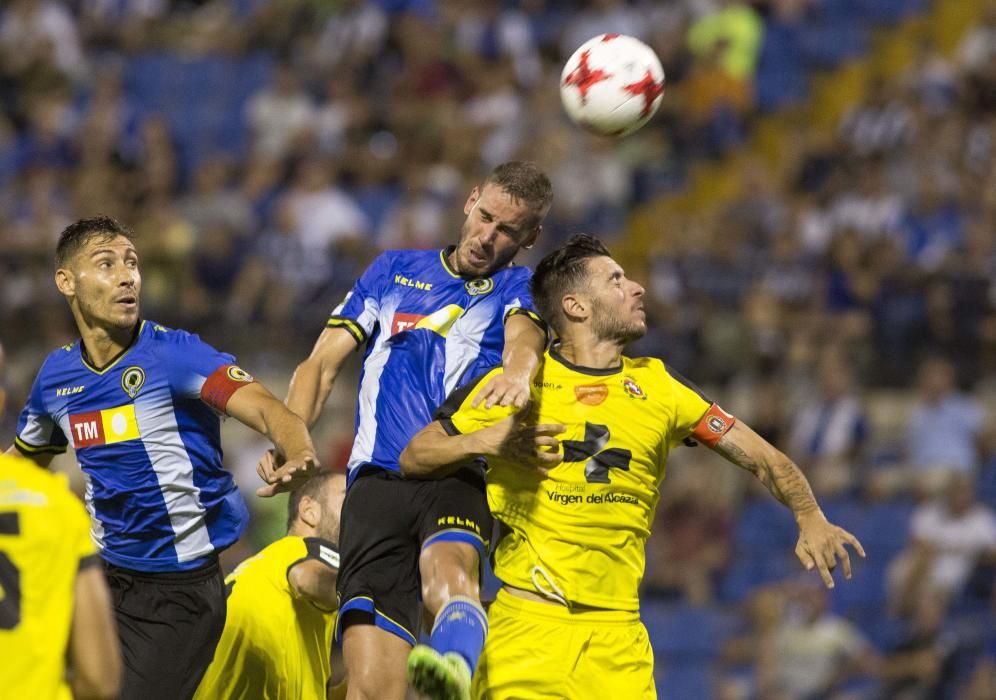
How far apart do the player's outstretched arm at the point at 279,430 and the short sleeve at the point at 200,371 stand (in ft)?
0.36

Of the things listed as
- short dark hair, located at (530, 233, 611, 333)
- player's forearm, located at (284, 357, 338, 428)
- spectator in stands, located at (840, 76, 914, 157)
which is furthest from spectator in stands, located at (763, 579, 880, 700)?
player's forearm, located at (284, 357, 338, 428)

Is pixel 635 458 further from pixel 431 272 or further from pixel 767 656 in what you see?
pixel 767 656

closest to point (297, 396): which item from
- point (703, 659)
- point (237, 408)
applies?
point (237, 408)

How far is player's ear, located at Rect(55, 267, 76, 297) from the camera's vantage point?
246 inches

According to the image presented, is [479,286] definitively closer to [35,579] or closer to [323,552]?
[323,552]

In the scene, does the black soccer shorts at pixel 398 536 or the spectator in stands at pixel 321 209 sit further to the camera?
the spectator in stands at pixel 321 209

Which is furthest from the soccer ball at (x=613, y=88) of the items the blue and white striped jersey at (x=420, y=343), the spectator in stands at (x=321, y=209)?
the spectator in stands at (x=321, y=209)

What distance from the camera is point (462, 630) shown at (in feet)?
17.9

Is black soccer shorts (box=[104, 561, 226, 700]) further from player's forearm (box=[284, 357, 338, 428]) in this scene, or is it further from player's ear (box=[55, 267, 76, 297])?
player's ear (box=[55, 267, 76, 297])

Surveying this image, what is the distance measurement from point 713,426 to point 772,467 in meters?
0.29

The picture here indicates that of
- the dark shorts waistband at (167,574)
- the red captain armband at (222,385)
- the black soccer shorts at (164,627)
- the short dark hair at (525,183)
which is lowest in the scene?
the black soccer shorts at (164,627)

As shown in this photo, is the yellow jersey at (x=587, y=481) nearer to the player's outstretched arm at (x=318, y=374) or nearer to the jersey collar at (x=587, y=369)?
the jersey collar at (x=587, y=369)

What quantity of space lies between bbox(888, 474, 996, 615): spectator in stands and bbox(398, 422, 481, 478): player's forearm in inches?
291

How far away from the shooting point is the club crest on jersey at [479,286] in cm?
662
